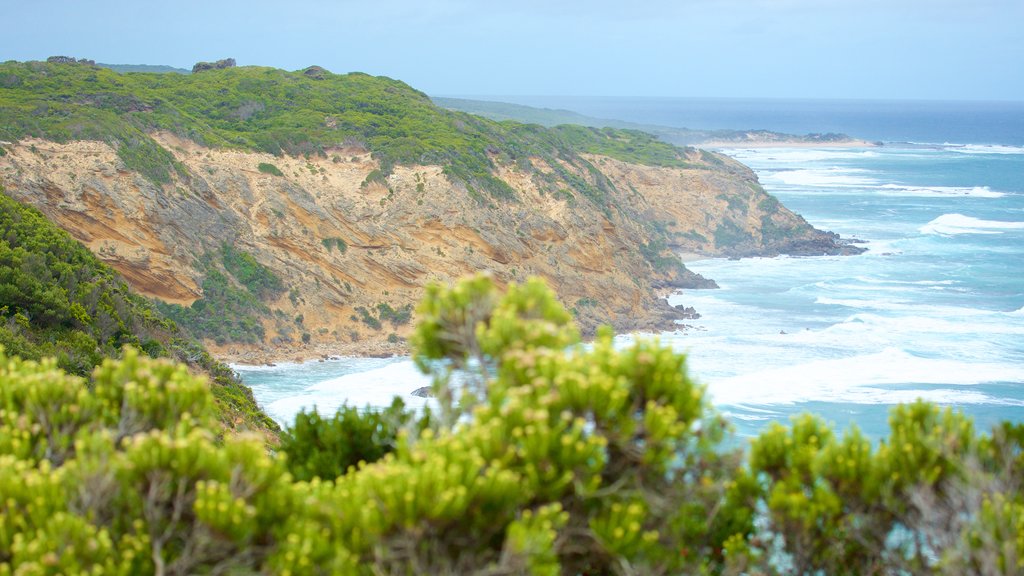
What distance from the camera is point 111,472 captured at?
24.3 ft

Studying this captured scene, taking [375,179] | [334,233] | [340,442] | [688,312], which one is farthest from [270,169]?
[340,442]

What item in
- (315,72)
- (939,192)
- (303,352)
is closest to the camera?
(303,352)

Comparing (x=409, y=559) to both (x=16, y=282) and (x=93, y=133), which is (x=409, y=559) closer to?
(x=16, y=282)

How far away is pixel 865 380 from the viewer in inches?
1401

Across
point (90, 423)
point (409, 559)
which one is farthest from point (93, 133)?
point (409, 559)

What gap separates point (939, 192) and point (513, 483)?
98323mm

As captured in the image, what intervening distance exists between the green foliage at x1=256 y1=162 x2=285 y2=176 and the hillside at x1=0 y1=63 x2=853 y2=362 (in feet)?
0.37

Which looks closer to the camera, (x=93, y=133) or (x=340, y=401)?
(x=340, y=401)

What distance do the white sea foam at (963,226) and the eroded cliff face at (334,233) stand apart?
92.5 ft

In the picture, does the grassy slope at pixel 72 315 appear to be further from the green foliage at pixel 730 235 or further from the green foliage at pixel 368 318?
the green foliage at pixel 730 235

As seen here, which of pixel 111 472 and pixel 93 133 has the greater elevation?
pixel 93 133

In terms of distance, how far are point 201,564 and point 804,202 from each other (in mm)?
84184

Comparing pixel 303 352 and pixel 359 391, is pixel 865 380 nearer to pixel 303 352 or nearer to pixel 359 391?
pixel 359 391

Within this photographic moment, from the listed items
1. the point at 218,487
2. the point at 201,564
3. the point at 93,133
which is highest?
the point at 93,133
